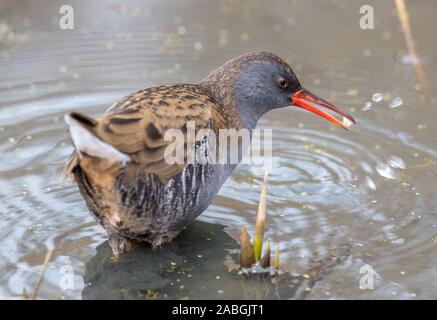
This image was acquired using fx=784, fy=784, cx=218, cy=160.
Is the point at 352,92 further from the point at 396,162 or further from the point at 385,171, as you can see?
the point at 385,171

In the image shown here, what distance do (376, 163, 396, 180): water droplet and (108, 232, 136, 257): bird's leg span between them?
6.51 feet

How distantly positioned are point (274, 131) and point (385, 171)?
110cm

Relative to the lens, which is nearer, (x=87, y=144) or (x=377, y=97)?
(x=87, y=144)

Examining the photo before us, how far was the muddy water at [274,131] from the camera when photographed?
472cm

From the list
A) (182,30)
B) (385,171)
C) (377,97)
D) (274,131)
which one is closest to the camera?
(385,171)

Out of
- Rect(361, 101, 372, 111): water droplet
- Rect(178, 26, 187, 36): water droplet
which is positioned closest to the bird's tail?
Rect(361, 101, 372, 111): water droplet

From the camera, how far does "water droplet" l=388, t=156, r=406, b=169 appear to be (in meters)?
5.84

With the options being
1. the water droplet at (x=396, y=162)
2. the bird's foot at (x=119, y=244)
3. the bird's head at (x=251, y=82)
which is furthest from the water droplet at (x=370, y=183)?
the bird's foot at (x=119, y=244)

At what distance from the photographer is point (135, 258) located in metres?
4.84

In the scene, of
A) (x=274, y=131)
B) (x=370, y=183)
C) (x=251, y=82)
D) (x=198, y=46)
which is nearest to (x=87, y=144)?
(x=251, y=82)

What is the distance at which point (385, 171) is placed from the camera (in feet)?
19.0

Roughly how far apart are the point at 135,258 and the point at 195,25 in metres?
4.24

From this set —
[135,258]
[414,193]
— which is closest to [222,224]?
[135,258]

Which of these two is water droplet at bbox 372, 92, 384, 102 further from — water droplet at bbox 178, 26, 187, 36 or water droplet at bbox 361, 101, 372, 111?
water droplet at bbox 178, 26, 187, 36
